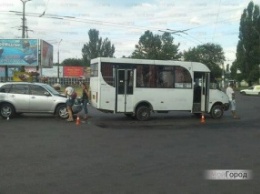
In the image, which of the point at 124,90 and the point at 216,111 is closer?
the point at 124,90

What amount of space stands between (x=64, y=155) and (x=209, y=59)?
127 m

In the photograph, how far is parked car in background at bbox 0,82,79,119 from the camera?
19.4 meters

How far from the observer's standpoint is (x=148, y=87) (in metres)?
19.7

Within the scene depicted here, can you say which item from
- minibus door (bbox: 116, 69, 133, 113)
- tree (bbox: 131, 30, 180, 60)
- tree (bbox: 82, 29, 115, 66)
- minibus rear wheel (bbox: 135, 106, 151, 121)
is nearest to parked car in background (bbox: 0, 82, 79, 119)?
minibus door (bbox: 116, 69, 133, 113)

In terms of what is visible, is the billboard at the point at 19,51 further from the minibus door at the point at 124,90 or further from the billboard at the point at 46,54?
the minibus door at the point at 124,90

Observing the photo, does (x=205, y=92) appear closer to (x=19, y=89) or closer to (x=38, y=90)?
(x=38, y=90)

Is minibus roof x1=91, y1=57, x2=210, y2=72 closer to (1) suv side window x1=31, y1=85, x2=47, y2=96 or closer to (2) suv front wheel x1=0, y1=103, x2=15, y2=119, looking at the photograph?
(1) suv side window x1=31, y1=85, x2=47, y2=96

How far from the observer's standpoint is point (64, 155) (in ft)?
32.6

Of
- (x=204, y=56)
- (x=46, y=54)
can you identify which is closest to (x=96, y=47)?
(x=204, y=56)

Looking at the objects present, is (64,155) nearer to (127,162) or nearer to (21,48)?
(127,162)

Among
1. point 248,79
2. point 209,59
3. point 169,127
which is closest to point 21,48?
point 169,127

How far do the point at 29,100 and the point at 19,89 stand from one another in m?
0.77

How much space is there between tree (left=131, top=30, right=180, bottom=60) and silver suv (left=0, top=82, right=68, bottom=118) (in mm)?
89777

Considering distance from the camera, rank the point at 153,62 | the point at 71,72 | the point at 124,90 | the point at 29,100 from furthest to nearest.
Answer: the point at 71,72, the point at 153,62, the point at 29,100, the point at 124,90
